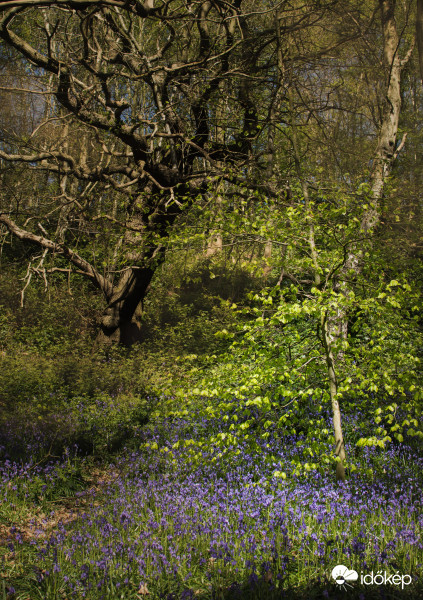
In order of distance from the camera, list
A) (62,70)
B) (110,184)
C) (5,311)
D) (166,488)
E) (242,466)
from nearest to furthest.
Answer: (166,488)
(242,466)
(62,70)
(110,184)
(5,311)

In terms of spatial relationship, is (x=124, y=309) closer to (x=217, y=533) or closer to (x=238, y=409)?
(x=238, y=409)

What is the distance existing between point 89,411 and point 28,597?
4.14m

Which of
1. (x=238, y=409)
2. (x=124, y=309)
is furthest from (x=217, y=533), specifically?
(x=124, y=309)

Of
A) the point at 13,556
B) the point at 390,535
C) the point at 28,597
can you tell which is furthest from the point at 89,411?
the point at 390,535

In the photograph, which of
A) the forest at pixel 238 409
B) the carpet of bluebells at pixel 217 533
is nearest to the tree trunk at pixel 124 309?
the forest at pixel 238 409

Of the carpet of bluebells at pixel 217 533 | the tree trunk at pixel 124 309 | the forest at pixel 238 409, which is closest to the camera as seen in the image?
the carpet of bluebells at pixel 217 533

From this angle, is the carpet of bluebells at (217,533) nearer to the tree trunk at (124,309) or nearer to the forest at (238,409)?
the forest at (238,409)

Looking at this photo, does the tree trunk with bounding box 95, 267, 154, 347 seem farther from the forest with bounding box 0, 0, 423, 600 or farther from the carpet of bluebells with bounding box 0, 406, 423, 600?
the carpet of bluebells with bounding box 0, 406, 423, 600

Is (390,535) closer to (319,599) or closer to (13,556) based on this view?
(319,599)

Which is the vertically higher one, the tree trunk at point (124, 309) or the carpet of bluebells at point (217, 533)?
the tree trunk at point (124, 309)

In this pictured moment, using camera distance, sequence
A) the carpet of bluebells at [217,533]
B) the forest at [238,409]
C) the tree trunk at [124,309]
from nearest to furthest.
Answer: the carpet of bluebells at [217,533] < the forest at [238,409] < the tree trunk at [124,309]

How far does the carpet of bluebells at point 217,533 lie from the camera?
2.70m

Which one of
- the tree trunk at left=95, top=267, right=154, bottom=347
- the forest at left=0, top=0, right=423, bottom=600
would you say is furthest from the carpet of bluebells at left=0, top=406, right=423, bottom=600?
the tree trunk at left=95, top=267, right=154, bottom=347

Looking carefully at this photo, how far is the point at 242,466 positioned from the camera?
4812 millimetres
